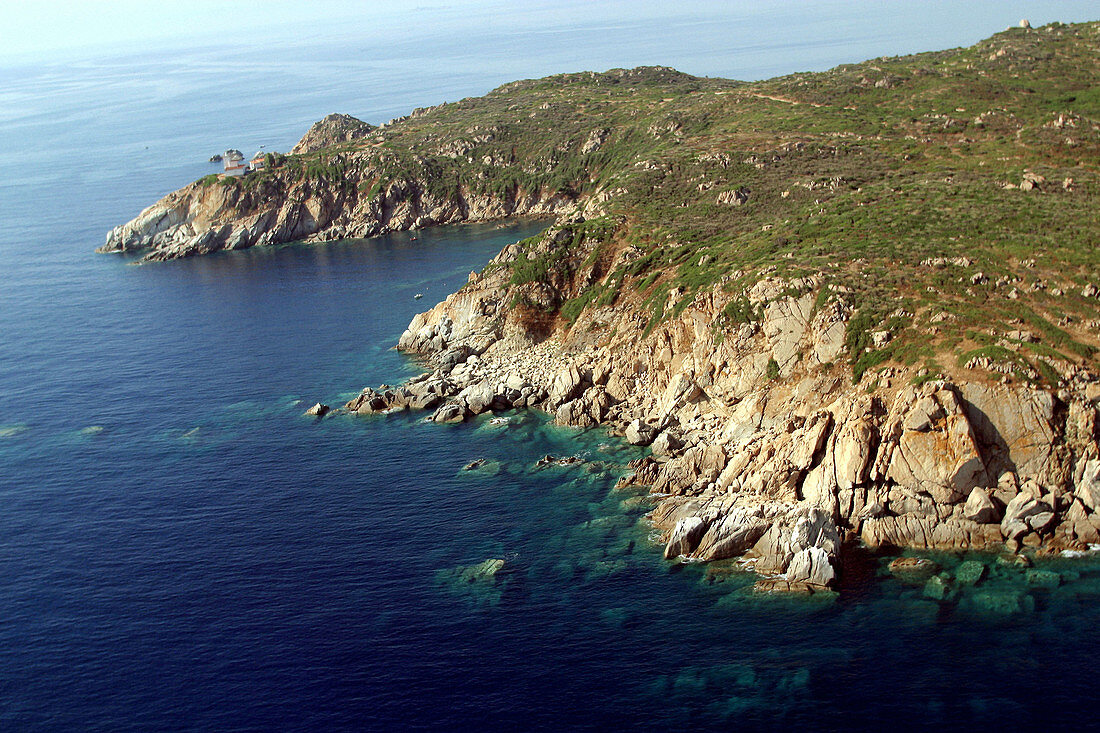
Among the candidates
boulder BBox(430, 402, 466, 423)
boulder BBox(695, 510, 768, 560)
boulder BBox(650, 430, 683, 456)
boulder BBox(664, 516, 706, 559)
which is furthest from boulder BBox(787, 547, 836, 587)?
boulder BBox(430, 402, 466, 423)

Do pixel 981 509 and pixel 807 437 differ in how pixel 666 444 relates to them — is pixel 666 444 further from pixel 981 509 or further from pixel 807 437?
pixel 981 509

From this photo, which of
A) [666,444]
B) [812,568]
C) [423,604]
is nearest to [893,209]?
[666,444]

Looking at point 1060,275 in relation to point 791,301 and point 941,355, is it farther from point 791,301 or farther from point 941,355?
point 791,301

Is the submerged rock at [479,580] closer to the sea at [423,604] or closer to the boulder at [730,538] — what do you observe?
the sea at [423,604]

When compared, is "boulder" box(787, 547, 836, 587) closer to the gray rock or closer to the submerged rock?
the gray rock

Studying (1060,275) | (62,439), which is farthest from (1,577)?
(1060,275)

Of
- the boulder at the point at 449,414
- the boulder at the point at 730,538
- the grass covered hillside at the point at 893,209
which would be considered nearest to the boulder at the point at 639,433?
the grass covered hillside at the point at 893,209
